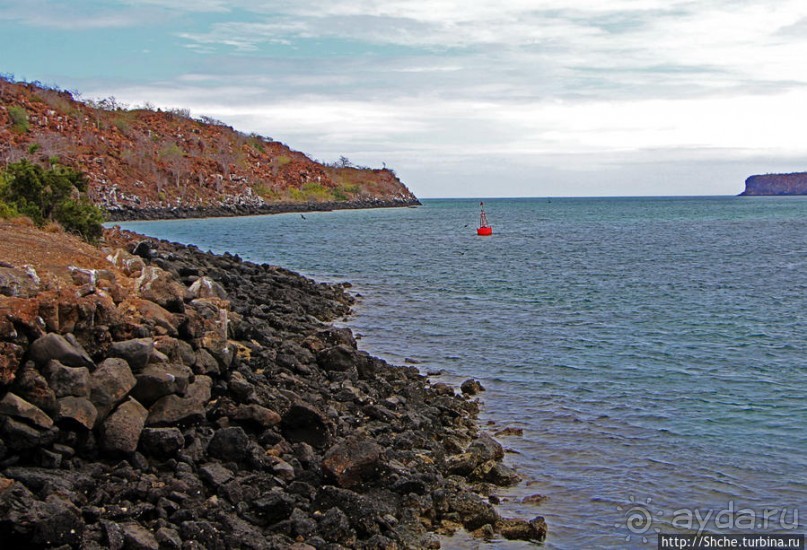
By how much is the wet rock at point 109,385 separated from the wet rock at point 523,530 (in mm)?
5365

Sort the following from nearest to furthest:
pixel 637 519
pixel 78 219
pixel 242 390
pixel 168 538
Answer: pixel 168 538, pixel 637 519, pixel 242 390, pixel 78 219

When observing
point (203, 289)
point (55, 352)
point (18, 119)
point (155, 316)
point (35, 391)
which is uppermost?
point (18, 119)

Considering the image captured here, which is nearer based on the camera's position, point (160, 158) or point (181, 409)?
point (181, 409)

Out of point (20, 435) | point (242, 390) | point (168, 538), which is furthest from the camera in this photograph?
point (242, 390)

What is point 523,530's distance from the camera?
10484 mm

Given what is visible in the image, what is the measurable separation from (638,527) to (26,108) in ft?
323

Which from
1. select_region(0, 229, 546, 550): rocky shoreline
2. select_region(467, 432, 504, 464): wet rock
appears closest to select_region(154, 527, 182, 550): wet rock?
select_region(0, 229, 546, 550): rocky shoreline

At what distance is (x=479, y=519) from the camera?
10.7m

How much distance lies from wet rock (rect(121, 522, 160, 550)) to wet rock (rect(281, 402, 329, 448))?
3.66 m

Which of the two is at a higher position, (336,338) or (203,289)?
(203,289)

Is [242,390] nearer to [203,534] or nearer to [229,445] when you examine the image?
[229,445]

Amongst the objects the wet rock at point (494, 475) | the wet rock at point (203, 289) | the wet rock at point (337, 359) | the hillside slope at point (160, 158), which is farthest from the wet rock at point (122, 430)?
the hillside slope at point (160, 158)

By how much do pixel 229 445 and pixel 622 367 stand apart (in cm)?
1167

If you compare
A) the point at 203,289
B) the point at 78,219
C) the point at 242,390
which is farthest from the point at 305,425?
the point at 78,219
